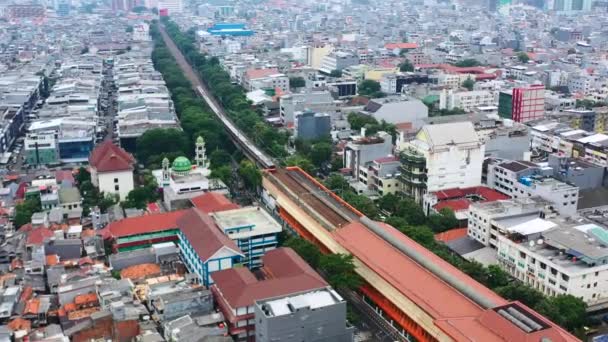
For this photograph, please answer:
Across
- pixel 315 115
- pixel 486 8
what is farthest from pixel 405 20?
pixel 315 115

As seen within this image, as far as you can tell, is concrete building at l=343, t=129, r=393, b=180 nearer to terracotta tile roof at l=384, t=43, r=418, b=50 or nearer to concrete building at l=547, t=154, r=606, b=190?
concrete building at l=547, t=154, r=606, b=190

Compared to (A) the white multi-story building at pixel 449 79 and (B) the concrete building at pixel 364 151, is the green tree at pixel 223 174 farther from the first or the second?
(A) the white multi-story building at pixel 449 79

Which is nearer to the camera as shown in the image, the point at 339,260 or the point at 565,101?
the point at 339,260

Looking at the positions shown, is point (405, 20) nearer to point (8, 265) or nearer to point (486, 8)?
point (486, 8)

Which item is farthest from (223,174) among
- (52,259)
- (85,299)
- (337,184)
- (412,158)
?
(85,299)

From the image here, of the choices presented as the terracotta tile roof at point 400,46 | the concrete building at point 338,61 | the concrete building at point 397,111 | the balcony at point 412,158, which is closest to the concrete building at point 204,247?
the balcony at point 412,158

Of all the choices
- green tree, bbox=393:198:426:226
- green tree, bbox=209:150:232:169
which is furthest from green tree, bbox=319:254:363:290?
green tree, bbox=209:150:232:169
